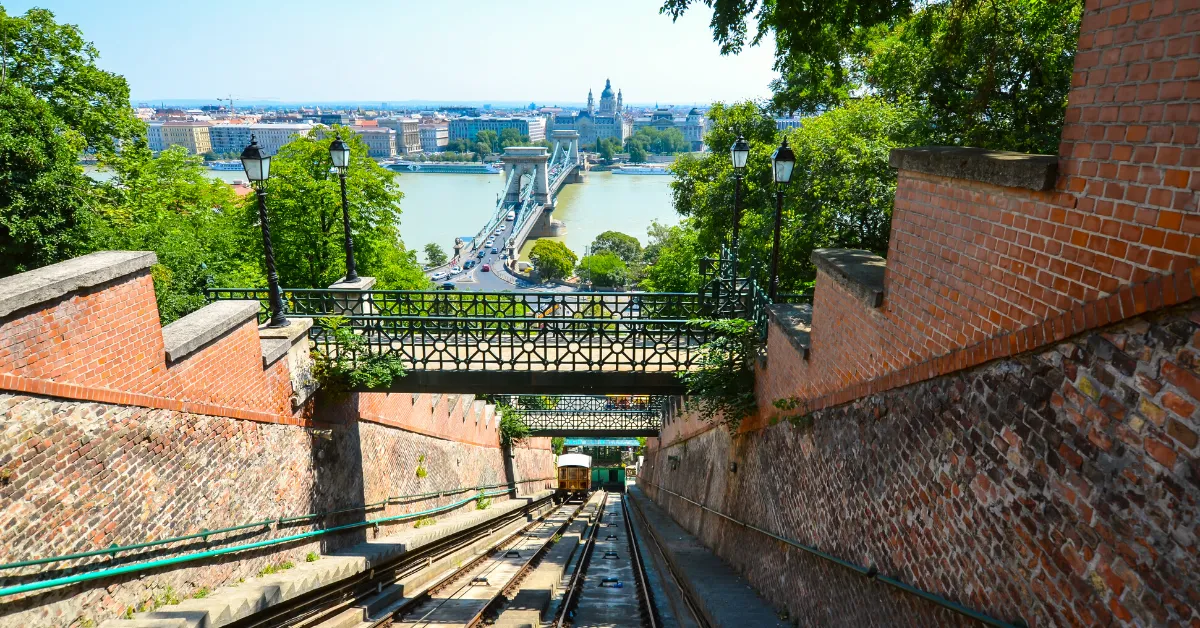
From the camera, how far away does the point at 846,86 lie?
18250 millimetres

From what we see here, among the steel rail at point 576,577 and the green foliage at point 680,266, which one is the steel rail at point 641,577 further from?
the green foliage at point 680,266

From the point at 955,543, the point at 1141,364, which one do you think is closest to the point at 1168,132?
the point at 1141,364

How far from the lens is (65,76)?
57.5 feet

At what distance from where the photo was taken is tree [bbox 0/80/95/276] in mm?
11367

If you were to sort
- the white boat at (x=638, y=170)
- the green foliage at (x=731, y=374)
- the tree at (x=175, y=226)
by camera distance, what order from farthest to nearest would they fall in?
1. the white boat at (x=638, y=170)
2. the tree at (x=175, y=226)
3. the green foliage at (x=731, y=374)

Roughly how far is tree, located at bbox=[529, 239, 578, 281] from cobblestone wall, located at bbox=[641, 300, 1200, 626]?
260 feet

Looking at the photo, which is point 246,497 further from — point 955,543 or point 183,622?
point 955,543

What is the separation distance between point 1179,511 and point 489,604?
7843 mm

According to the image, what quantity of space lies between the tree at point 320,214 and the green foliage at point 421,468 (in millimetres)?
8397

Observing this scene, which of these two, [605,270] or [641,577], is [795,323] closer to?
[641,577]

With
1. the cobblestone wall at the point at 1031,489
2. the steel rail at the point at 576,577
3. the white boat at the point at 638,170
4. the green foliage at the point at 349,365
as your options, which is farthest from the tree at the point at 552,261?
the white boat at the point at 638,170

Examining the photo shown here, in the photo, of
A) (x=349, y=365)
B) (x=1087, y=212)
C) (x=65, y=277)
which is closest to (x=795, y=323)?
(x=1087, y=212)

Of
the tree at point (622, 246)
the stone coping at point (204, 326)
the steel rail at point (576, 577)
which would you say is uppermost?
the stone coping at point (204, 326)

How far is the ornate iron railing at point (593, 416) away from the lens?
73.0ft
